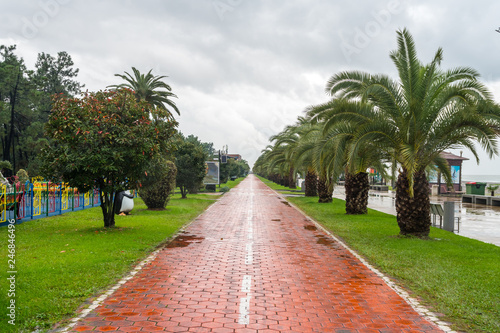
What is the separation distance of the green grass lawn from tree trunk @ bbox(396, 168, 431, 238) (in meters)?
7.45

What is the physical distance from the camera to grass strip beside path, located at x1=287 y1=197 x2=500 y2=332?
5559mm

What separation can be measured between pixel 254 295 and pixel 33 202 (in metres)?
11.4

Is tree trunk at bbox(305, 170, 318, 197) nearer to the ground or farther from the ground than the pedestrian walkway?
farther from the ground

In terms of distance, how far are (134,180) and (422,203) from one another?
9.17 m

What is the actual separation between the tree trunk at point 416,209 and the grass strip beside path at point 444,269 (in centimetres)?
49

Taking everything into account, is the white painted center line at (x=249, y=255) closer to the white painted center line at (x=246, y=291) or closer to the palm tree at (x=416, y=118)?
the white painted center line at (x=246, y=291)

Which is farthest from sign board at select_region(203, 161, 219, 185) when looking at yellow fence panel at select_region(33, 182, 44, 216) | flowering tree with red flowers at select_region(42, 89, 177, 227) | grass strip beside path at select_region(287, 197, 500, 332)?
flowering tree with red flowers at select_region(42, 89, 177, 227)

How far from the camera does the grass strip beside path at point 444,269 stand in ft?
18.2

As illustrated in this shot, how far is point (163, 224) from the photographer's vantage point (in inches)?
568

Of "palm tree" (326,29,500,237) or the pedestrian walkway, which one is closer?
the pedestrian walkway

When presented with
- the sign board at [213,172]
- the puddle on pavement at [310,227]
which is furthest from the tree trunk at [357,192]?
the sign board at [213,172]

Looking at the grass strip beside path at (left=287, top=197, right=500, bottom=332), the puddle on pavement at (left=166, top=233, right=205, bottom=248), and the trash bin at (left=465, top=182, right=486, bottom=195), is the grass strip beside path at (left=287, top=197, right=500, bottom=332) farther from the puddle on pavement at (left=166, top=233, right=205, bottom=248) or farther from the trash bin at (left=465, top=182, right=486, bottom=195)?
the trash bin at (left=465, top=182, right=486, bottom=195)

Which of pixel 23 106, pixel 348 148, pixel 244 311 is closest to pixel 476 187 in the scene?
pixel 348 148

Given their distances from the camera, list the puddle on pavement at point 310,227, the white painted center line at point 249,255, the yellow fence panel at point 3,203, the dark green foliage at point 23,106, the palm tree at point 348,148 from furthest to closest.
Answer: the dark green foliage at point 23,106 < the puddle on pavement at point 310,227 < the palm tree at point 348,148 < the yellow fence panel at point 3,203 < the white painted center line at point 249,255
